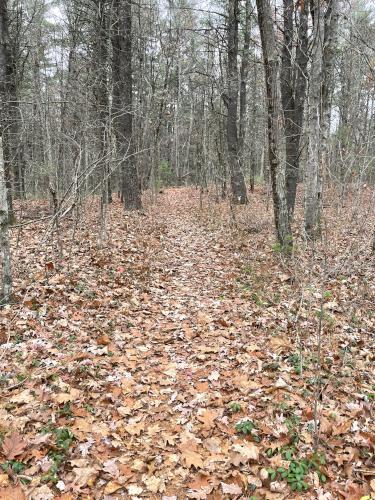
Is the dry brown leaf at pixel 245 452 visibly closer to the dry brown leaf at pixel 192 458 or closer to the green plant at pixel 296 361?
the dry brown leaf at pixel 192 458

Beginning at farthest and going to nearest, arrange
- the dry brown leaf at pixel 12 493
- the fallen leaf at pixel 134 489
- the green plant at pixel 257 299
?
1. the green plant at pixel 257 299
2. the fallen leaf at pixel 134 489
3. the dry brown leaf at pixel 12 493

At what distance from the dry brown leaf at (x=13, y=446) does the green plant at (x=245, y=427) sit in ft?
6.33

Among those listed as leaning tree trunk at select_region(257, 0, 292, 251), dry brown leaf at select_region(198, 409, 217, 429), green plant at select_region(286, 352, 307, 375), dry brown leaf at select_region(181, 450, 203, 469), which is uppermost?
leaning tree trunk at select_region(257, 0, 292, 251)

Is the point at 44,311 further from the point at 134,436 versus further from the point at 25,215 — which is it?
the point at 25,215

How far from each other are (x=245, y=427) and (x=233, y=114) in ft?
45.0

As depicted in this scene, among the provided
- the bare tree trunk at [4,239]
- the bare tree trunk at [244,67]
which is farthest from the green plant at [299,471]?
the bare tree trunk at [244,67]

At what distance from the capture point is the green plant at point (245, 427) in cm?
362

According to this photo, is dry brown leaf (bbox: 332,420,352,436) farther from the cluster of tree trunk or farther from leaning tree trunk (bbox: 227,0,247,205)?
leaning tree trunk (bbox: 227,0,247,205)

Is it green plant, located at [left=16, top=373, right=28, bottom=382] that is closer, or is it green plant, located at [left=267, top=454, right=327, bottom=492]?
green plant, located at [left=267, top=454, right=327, bottom=492]

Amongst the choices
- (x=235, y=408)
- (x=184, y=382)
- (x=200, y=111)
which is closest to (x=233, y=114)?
(x=200, y=111)

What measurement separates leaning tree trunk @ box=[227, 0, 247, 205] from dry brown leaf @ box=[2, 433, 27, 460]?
11870 millimetres

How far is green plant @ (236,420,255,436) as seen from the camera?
11.9 ft

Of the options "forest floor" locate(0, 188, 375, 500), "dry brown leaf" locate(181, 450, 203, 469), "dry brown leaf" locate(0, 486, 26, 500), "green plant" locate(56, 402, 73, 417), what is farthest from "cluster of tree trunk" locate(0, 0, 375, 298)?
"dry brown leaf" locate(0, 486, 26, 500)

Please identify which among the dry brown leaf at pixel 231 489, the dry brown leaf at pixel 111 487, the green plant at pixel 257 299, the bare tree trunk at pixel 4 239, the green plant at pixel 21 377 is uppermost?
the bare tree trunk at pixel 4 239
